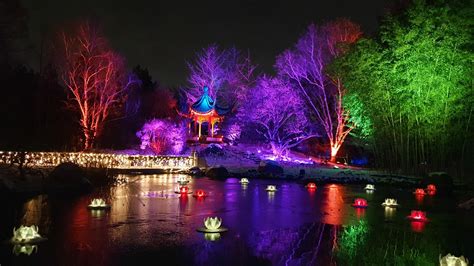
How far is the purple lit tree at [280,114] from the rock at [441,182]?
45.5 feet

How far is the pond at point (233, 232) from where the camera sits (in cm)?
654

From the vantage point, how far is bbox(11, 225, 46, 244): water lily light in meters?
7.11

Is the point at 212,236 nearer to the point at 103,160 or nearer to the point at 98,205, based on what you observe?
the point at 98,205

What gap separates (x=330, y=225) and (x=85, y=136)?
25.8 m

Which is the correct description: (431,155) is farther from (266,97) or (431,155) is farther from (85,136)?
(85,136)

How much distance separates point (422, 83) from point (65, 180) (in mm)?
14936

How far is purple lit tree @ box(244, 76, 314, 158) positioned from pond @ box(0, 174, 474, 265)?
19.3 metres

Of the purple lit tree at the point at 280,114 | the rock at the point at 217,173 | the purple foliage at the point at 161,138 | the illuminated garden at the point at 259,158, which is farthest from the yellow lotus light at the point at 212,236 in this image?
the purple foliage at the point at 161,138

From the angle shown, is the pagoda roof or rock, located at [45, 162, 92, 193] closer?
rock, located at [45, 162, 92, 193]

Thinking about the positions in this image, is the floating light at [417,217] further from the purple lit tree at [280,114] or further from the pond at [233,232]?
the purple lit tree at [280,114]

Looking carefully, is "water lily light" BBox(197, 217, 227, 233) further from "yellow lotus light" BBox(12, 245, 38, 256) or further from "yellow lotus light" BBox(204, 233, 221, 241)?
"yellow lotus light" BBox(12, 245, 38, 256)

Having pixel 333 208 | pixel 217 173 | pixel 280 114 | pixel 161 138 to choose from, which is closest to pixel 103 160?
pixel 217 173

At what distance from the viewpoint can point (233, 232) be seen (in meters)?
8.42

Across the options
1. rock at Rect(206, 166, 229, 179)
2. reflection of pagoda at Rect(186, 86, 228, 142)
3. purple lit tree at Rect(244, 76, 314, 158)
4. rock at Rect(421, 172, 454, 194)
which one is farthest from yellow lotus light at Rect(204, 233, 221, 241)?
reflection of pagoda at Rect(186, 86, 228, 142)
